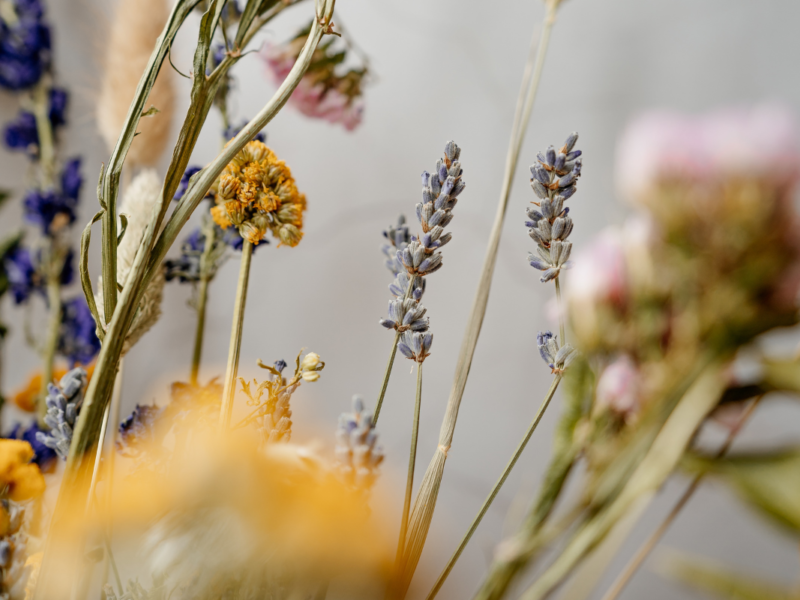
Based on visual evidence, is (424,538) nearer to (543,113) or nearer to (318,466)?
(318,466)

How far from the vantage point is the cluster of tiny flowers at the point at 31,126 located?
21.1 inches

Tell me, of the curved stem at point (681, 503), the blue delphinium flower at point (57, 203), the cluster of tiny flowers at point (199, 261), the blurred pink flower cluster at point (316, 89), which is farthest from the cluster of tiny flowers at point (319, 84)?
the curved stem at point (681, 503)

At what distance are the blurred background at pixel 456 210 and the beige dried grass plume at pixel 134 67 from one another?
16 centimetres

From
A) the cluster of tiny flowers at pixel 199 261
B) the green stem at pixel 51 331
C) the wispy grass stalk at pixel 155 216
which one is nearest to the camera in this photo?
the wispy grass stalk at pixel 155 216

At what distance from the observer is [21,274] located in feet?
1.73

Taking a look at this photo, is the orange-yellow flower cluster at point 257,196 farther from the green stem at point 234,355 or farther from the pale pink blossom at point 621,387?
the pale pink blossom at point 621,387

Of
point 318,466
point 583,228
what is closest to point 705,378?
point 318,466

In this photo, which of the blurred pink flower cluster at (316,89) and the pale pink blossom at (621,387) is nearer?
the pale pink blossom at (621,387)

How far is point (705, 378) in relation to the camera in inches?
5.1

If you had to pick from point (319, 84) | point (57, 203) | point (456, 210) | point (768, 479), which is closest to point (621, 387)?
point (768, 479)

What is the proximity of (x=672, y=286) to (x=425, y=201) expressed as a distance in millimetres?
169

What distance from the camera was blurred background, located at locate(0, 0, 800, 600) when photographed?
0.57 meters

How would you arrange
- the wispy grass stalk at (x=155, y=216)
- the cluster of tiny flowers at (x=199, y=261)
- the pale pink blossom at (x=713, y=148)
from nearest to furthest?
the pale pink blossom at (x=713, y=148) → the wispy grass stalk at (x=155, y=216) → the cluster of tiny flowers at (x=199, y=261)

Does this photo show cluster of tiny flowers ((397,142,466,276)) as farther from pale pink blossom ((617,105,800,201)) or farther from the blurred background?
the blurred background
